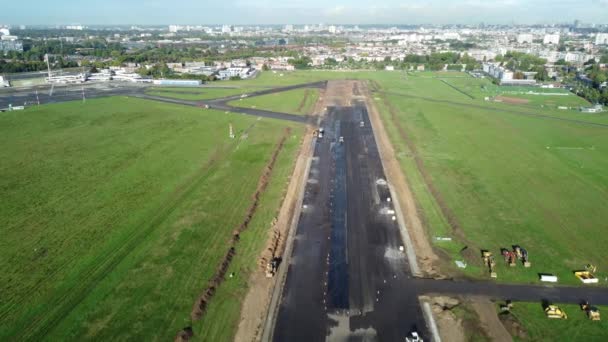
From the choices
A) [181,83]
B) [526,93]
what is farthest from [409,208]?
[181,83]

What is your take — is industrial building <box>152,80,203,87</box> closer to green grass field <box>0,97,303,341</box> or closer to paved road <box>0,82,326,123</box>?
paved road <box>0,82,326,123</box>

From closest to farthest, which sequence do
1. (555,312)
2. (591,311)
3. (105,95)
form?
(591,311), (555,312), (105,95)

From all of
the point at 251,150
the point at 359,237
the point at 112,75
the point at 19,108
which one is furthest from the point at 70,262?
the point at 112,75

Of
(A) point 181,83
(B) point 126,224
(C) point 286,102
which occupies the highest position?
(A) point 181,83

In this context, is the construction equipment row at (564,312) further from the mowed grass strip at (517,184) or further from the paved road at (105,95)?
the paved road at (105,95)

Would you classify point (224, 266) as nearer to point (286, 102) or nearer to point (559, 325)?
point (559, 325)

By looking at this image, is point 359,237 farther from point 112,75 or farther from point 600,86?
point 112,75

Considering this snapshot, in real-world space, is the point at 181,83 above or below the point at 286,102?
above
